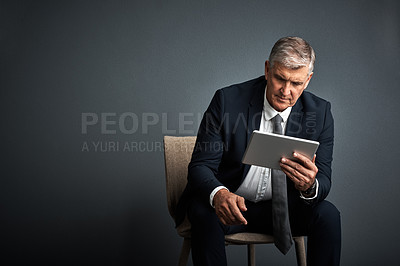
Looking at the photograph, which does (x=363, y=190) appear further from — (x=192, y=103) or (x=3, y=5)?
(x=3, y=5)

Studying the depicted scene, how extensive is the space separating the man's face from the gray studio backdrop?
2.98 feet

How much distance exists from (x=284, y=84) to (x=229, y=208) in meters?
0.54

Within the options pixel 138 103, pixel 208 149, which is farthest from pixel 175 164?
pixel 138 103

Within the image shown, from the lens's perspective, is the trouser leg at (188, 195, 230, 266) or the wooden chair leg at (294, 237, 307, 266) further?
the wooden chair leg at (294, 237, 307, 266)

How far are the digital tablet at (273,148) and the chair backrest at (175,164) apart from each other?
58 centimetres

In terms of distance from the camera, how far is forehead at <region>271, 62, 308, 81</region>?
153 cm

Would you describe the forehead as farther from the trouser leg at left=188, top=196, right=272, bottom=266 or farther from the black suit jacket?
the trouser leg at left=188, top=196, right=272, bottom=266

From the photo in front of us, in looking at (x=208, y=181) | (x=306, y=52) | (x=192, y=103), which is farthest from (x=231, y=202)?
(x=192, y=103)

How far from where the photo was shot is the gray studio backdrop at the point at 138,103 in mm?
2412

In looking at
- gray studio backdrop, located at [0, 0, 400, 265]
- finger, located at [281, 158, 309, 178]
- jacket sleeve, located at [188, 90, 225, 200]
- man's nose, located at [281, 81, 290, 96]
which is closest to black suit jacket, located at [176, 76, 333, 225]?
jacket sleeve, located at [188, 90, 225, 200]

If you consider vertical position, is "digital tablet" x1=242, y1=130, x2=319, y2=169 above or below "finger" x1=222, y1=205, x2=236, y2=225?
above

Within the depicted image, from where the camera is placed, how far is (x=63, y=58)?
2.43m

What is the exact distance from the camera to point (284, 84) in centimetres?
157

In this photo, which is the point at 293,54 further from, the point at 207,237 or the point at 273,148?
the point at 207,237
